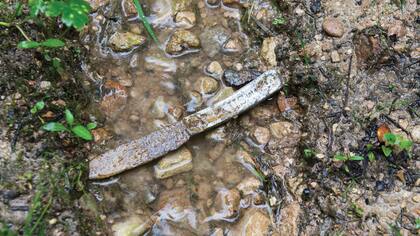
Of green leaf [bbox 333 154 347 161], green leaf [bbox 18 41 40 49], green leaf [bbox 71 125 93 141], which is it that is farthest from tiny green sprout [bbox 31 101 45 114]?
green leaf [bbox 333 154 347 161]

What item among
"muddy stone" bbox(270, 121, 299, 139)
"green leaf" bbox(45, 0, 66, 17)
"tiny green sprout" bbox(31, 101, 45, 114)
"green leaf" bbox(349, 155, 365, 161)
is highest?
"green leaf" bbox(45, 0, 66, 17)

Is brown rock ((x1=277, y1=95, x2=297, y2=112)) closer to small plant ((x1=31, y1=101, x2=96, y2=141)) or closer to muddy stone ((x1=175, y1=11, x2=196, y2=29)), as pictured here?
muddy stone ((x1=175, y1=11, x2=196, y2=29))

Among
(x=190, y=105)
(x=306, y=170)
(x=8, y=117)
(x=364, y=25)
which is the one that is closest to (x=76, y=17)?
(x=8, y=117)

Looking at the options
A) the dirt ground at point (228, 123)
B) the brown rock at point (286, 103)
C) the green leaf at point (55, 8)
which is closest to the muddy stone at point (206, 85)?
the dirt ground at point (228, 123)

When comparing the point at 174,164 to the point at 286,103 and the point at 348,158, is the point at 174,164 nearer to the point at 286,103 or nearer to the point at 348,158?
the point at 286,103

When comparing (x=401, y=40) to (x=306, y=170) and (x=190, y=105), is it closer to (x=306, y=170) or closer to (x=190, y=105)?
(x=306, y=170)
